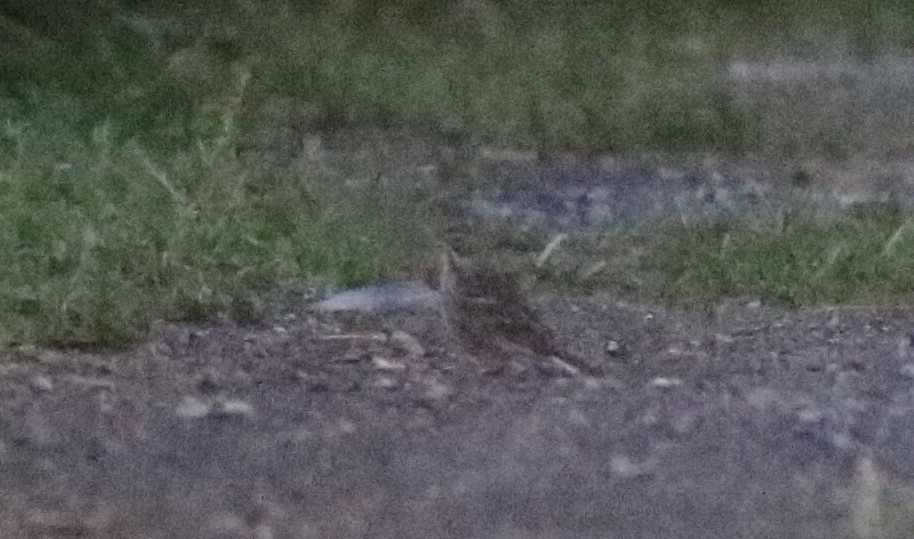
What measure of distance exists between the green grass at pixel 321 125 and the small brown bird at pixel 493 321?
88 mm

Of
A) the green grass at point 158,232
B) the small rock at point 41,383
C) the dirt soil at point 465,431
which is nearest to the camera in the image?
the dirt soil at point 465,431

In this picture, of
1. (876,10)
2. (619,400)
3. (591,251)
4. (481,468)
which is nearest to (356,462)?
(481,468)

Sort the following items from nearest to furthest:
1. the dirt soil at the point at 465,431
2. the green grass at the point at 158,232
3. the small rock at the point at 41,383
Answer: the dirt soil at the point at 465,431, the small rock at the point at 41,383, the green grass at the point at 158,232

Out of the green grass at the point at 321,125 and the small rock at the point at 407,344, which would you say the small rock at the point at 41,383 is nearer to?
the green grass at the point at 321,125

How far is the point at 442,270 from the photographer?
3.76 feet

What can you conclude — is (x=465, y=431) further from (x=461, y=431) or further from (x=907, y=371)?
(x=907, y=371)

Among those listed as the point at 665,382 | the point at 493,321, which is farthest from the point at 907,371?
the point at 493,321

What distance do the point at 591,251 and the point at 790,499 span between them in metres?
0.40

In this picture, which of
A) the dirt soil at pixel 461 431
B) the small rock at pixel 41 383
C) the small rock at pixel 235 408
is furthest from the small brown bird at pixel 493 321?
the small rock at pixel 41 383

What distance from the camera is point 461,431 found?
954 millimetres

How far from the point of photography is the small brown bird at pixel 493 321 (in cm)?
105

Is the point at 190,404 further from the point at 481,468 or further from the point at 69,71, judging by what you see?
the point at 69,71

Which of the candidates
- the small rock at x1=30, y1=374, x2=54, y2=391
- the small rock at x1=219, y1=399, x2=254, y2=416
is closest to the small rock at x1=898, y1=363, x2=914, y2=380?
the small rock at x1=219, y1=399, x2=254, y2=416

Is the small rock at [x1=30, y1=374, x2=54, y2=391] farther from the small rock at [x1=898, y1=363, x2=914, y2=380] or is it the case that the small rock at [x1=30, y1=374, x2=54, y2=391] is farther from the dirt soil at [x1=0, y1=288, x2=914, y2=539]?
the small rock at [x1=898, y1=363, x2=914, y2=380]
